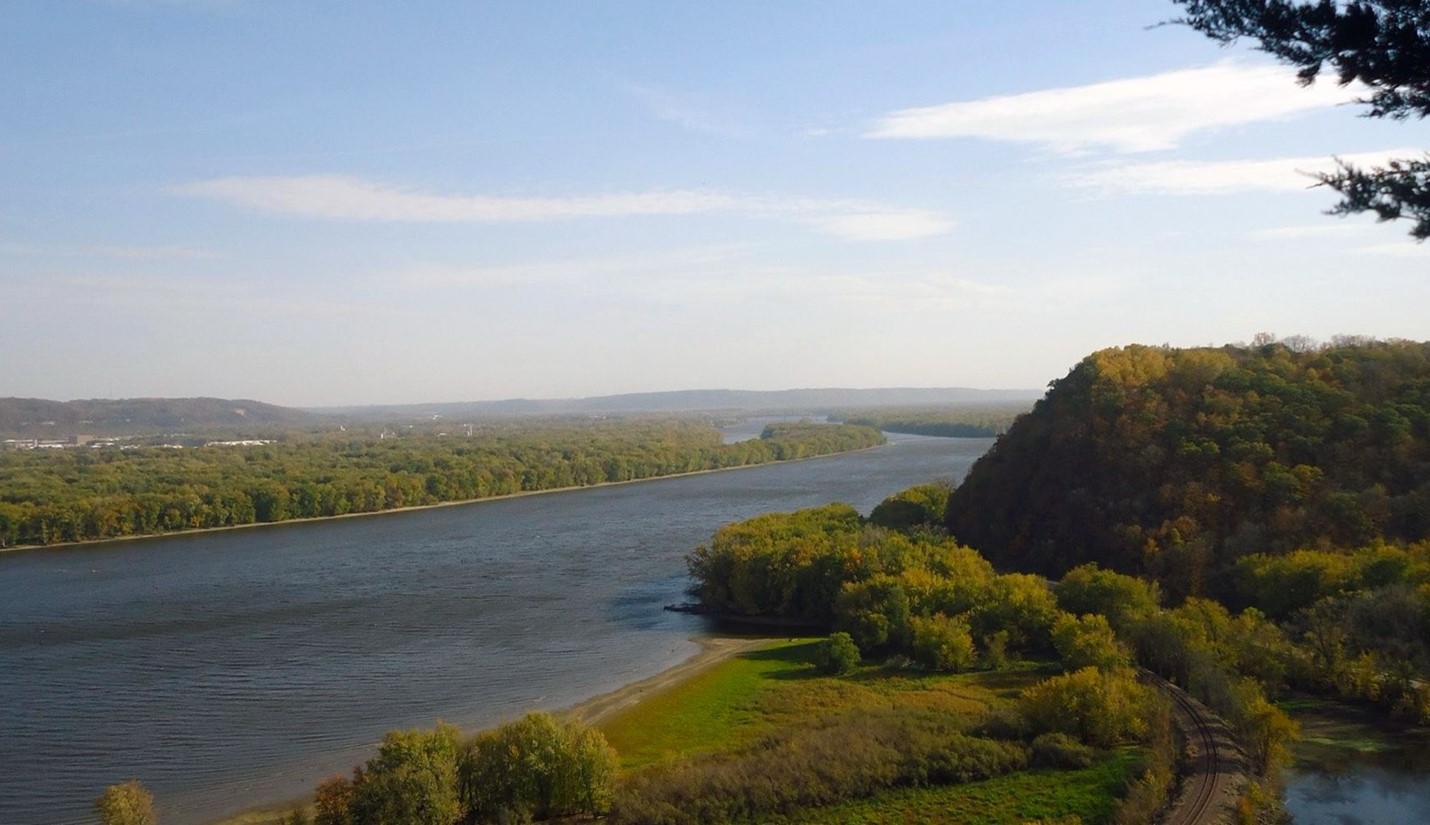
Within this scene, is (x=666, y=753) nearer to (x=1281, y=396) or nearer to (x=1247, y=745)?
(x=1247, y=745)

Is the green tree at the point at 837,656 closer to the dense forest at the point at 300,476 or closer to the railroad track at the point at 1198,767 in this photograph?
the railroad track at the point at 1198,767

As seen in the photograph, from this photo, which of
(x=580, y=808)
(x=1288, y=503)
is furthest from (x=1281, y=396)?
(x=580, y=808)

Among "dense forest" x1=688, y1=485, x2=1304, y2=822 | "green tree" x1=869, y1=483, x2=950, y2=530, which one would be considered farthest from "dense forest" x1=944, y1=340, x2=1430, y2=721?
"green tree" x1=869, y1=483, x2=950, y2=530

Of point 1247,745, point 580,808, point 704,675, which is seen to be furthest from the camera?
point 704,675

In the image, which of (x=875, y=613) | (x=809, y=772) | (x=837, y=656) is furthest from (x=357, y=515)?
(x=809, y=772)

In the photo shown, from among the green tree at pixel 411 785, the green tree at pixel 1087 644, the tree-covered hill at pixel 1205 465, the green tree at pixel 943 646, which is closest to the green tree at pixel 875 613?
the green tree at pixel 943 646

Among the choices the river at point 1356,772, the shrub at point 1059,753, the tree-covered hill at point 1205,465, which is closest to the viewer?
the river at point 1356,772
